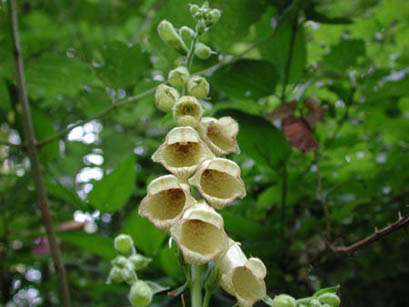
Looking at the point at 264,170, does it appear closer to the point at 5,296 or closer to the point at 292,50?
the point at 292,50

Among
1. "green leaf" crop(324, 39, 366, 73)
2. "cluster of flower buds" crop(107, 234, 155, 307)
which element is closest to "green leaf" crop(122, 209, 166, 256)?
"cluster of flower buds" crop(107, 234, 155, 307)

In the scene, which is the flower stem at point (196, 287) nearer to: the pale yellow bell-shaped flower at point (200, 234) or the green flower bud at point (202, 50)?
the pale yellow bell-shaped flower at point (200, 234)

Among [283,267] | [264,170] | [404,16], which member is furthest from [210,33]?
[404,16]

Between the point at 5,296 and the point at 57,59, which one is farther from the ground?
the point at 57,59

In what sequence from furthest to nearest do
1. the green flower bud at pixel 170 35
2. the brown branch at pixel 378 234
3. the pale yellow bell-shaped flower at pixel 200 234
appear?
1. the green flower bud at pixel 170 35
2. the brown branch at pixel 378 234
3. the pale yellow bell-shaped flower at pixel 200 234

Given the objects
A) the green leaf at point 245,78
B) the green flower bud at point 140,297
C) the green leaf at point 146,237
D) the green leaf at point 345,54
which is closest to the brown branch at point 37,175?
the green leaf at point 146,237

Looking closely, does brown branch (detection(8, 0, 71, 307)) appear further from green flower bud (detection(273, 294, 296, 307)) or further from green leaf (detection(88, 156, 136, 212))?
green flower bud (detection(273, 294, 296, 307))

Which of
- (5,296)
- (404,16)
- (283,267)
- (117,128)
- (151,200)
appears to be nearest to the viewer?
(151,200)
